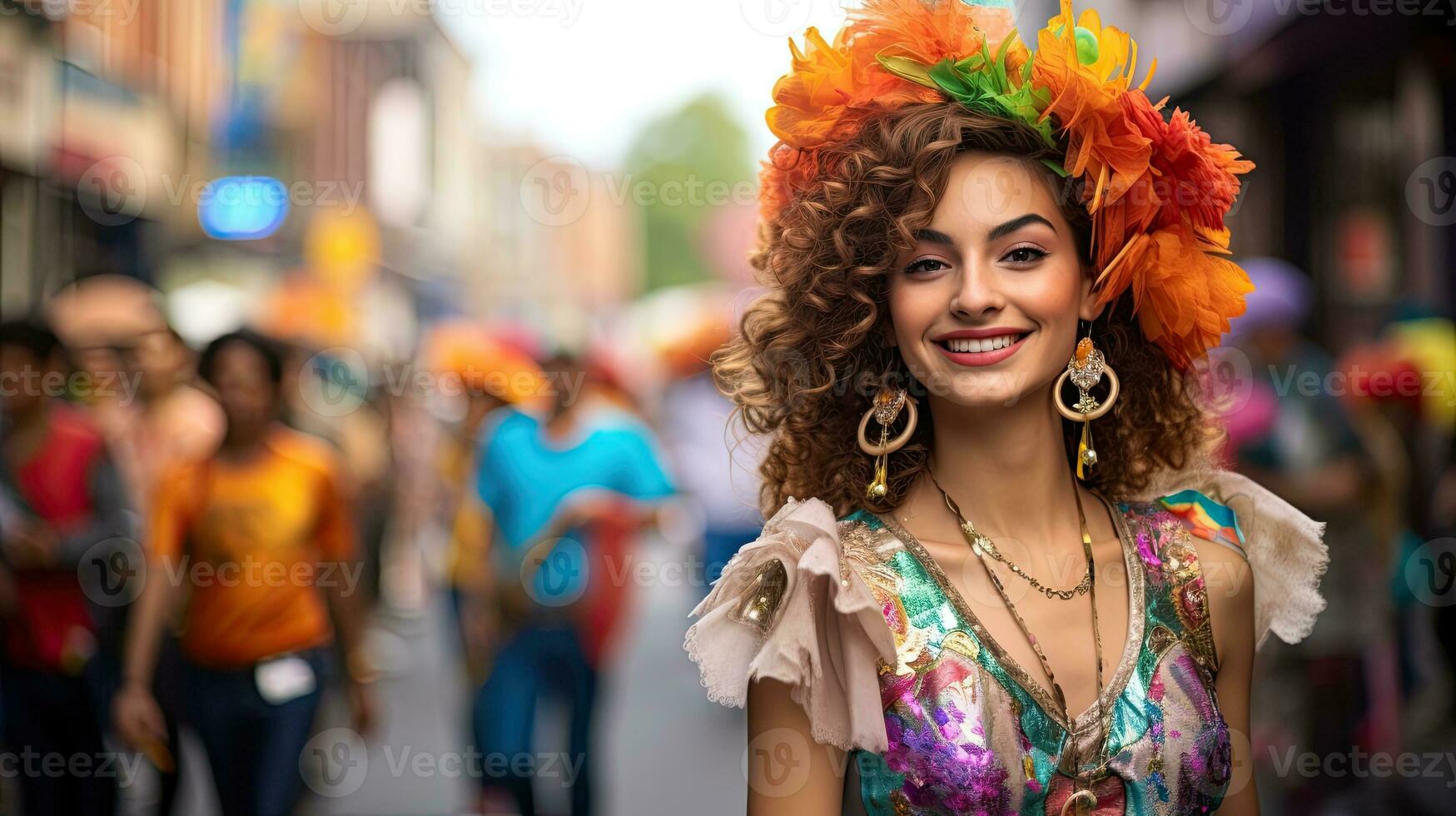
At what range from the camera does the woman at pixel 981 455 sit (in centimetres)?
209

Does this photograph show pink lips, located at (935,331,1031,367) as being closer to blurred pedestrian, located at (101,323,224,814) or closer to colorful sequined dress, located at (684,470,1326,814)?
colorful sequined dress, located at (684,470,1326,814)

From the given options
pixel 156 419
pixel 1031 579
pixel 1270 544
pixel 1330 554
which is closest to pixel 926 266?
pixel 1031 579

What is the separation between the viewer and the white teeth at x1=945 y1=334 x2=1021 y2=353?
2176mm

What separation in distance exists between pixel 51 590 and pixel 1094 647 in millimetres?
4221

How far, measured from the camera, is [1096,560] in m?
2.36

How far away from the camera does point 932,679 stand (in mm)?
2119

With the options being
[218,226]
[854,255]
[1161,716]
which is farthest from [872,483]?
[218,226]

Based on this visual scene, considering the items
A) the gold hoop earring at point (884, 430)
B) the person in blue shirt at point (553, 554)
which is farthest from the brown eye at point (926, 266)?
the person in blue shirt at point (553, 554)

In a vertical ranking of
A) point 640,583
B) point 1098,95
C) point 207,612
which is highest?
point 1098,95

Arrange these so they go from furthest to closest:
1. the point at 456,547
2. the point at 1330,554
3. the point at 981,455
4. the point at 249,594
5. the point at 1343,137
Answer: the point at 1343,137 → the point at 456,547 → the point at 1330,554 → the point at 249,594 → the point at 981,455

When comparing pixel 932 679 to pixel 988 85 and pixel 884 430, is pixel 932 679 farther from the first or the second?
pixel 988 85

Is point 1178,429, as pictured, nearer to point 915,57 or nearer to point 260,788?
point 915,57

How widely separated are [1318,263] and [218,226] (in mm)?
15218

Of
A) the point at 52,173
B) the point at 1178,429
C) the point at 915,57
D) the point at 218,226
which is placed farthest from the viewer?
the point at 218,226
